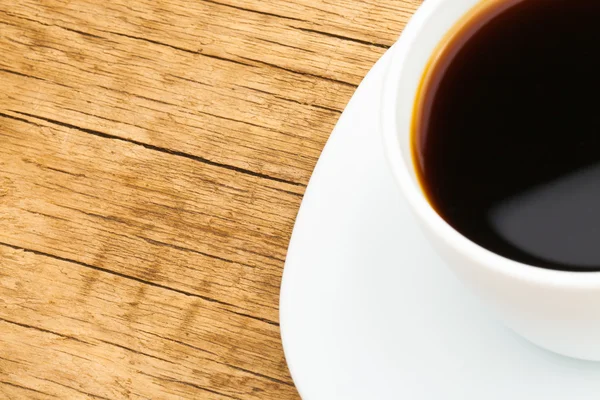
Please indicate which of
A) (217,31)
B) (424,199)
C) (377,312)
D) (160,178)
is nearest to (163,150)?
(160,178)

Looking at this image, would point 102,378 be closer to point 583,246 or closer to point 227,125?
point 227,125

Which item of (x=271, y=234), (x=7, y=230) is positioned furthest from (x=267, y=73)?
(x=7, y=230)

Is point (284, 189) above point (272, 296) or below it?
above

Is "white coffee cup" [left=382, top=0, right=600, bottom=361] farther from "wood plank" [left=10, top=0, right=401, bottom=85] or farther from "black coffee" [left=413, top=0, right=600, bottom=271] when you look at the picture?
"wood plank" [left=10, top=0, right=401, bottom=85]

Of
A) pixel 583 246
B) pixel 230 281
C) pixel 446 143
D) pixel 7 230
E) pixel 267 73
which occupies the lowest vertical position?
pixel 583 246

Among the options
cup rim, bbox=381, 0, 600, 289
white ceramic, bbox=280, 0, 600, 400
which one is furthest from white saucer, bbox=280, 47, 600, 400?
cup rim, bbox=381, 0, 600, 289

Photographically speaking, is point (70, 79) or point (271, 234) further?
point (70, 79)
